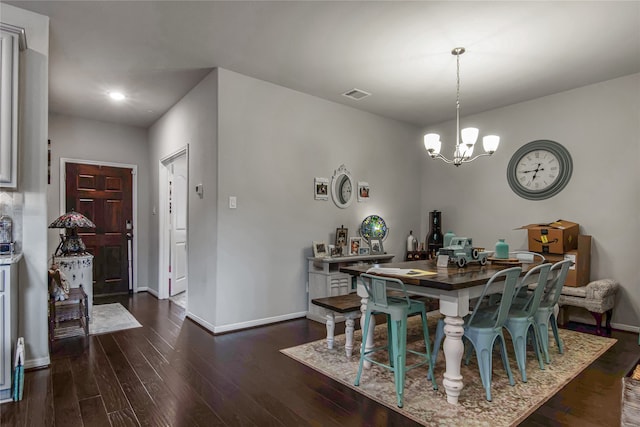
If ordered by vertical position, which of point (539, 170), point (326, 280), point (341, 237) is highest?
point (539, 170)

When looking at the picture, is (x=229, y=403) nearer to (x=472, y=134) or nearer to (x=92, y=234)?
(x=472, y=134)

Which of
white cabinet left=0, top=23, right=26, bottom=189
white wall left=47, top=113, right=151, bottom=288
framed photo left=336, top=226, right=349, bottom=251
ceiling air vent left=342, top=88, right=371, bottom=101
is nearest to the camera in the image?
white cabinet left=0, top=23, right=26, bottom=189

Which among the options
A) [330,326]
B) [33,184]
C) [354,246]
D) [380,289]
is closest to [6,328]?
[33,184]

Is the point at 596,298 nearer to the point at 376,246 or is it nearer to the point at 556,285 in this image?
the point at 556,285

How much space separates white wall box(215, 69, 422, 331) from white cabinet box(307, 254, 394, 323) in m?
0.13

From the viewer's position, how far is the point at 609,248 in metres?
3.96

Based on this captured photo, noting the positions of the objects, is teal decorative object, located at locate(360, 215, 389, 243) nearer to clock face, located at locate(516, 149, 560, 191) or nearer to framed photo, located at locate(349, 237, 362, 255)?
framed photo, located at locate(349, 237, 362, 255)

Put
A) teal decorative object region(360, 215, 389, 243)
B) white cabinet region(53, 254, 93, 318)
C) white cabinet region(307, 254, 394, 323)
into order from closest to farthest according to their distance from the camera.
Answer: white cabinet region(53, 254, 93, 318), white cabinet region(307, 254, 394, 323), teal decorative object region(360, 215, 389, 243)

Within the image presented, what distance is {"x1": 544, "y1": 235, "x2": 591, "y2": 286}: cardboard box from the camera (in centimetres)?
382

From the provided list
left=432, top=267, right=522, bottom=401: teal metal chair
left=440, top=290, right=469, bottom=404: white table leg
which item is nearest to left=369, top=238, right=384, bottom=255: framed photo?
left=432, top=267, right=522, bottom=401: teal metal chair

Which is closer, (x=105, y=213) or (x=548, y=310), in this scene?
(x=548, y=310)

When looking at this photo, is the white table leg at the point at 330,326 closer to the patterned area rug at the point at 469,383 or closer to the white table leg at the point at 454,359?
the patterned area rug at the point at 469,383

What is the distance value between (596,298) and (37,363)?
493cm

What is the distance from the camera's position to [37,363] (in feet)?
8.93
